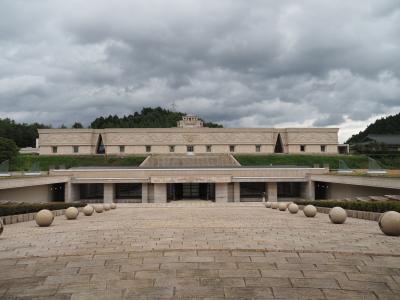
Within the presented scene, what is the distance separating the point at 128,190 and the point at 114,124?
58.6m

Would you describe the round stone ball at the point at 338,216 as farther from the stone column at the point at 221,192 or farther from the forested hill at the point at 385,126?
the forested hill at the point at 385,126

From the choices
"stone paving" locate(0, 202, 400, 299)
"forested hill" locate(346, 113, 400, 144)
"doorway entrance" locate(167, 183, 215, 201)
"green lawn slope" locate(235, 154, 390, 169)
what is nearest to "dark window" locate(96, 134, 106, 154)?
"green lawn slope" locate(235, 154, 390, 169)

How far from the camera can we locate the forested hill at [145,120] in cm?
9181

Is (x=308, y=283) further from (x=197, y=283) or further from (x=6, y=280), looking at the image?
(x=6, y=280)

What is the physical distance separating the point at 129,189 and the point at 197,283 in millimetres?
31619

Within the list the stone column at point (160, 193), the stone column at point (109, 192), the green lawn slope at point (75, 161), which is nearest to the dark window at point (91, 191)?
the stone column at point (109, 192)

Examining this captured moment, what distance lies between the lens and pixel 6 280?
6.56 m

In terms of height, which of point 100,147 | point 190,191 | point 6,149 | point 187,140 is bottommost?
point 190,191

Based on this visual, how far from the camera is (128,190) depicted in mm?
37000

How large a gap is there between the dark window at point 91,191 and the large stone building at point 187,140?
566 inches

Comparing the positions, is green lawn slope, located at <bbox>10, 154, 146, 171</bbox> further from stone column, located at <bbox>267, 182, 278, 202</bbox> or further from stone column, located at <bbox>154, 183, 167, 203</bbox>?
stone column, located at <bbox>267, 182, 278, 202</bbox>

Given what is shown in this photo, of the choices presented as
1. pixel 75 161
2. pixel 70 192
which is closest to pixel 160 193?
pixel 70 192

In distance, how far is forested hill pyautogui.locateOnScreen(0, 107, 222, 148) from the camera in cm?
7188

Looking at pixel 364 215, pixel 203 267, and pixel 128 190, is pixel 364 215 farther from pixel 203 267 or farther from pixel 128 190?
pixel 128 190
